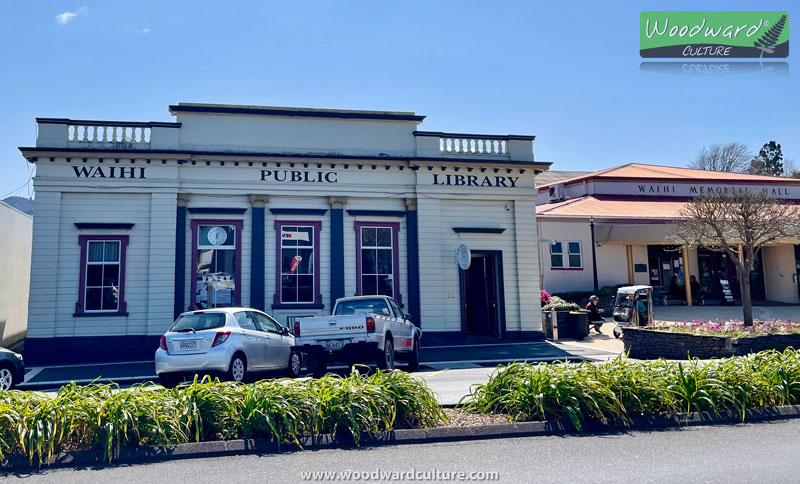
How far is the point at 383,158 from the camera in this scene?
19000 millimetres

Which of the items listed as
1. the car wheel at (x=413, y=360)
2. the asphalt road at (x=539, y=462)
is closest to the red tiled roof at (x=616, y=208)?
the car wheel at (x=413, y=360)

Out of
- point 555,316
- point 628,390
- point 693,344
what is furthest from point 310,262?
point 628,390

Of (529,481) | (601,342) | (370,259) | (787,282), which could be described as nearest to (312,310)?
(370,259)

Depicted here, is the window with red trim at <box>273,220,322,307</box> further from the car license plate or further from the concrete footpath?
the car license plate

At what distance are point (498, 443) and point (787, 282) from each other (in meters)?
28.9

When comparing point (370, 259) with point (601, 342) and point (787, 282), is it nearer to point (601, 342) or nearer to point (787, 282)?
point (601, 342)

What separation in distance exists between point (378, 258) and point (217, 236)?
5.02 meters

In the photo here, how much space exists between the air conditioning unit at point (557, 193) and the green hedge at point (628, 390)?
85.2ft

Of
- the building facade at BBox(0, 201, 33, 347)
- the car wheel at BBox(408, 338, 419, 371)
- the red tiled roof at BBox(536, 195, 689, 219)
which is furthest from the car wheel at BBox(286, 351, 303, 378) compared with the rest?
the red tiled roof at BBox(536, 195, 689, 219)

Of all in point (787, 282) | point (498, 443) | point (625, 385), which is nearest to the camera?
point (498, 443)

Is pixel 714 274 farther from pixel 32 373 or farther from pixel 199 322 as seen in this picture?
pixel 32 373

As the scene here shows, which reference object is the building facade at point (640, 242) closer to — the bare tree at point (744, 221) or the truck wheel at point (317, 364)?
the bare tree at point (744, 221)

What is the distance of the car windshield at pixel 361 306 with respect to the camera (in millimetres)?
13305

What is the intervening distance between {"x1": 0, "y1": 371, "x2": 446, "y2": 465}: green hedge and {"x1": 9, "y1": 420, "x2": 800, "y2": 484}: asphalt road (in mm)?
370
